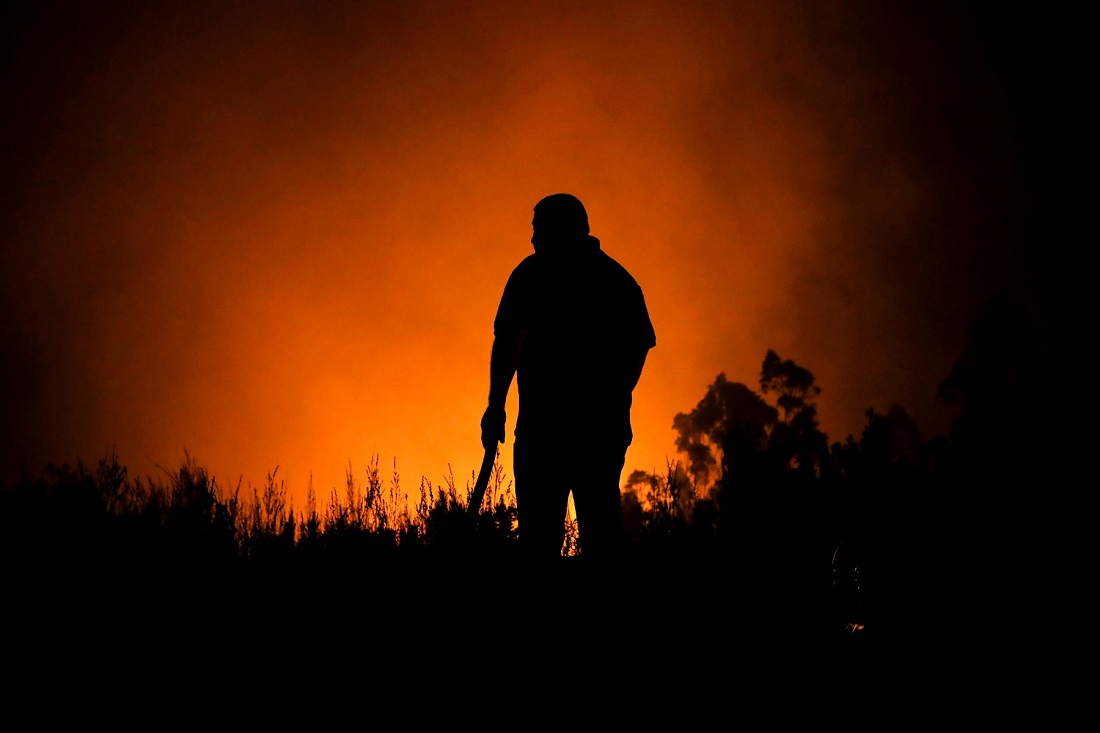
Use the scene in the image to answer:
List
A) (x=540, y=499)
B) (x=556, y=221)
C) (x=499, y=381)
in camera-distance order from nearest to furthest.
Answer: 1. (x=540, y=499)
2. (x=556, y=221)
3. (x=499, y=381)

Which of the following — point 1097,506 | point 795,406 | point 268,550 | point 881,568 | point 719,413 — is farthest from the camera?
point 719,413

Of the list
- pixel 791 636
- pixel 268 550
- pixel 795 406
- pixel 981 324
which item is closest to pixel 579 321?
pixel 791 636

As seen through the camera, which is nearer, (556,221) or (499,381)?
(556,221)

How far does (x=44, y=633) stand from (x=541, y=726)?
2314 millimetres

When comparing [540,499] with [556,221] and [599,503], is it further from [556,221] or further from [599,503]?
[556,221]

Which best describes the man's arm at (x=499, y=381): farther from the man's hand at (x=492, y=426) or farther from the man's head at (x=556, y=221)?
the man's head at (x=556, y=221)

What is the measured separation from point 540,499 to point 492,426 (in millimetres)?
634

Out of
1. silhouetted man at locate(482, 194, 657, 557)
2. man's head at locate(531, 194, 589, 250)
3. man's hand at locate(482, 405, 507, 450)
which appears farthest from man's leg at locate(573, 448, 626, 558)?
man's head at locate(531, 194, 589, 250)

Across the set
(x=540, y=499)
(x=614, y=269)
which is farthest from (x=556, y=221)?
(x=540, y=499)

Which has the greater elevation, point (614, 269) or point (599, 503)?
point (614, 269)

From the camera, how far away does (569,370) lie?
3.56m

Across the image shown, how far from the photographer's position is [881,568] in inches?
158

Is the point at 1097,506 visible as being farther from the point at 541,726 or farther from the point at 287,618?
the point at 287,618

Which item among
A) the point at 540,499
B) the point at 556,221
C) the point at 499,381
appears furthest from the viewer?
the point at 499,381
